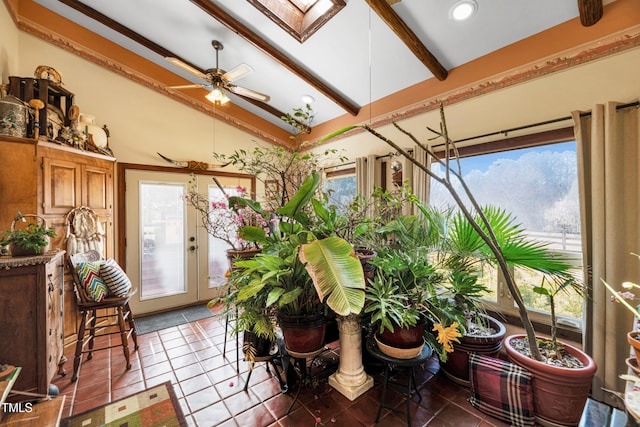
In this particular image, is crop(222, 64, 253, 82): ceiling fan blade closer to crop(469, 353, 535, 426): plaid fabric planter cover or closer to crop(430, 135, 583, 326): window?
crop(430, 135, 583, 326): window

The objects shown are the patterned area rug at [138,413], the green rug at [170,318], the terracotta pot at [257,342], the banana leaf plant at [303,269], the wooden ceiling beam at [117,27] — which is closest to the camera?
the banana leaf plant at [303,269]

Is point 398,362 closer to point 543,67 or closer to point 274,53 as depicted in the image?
point 543,67

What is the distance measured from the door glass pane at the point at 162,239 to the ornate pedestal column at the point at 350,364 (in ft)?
9.35

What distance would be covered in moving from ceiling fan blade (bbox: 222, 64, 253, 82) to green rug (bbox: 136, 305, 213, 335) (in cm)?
291

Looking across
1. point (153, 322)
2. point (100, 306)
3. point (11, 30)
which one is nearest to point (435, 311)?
point (100, 306)

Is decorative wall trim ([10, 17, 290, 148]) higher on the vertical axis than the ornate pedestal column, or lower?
higher

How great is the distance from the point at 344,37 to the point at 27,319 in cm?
341

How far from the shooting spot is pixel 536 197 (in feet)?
7.52

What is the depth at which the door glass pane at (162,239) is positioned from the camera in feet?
11.5

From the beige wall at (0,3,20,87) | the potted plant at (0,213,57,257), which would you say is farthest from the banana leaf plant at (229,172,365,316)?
the beige wall at (0,3,20,87)

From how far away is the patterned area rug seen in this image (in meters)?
1.63

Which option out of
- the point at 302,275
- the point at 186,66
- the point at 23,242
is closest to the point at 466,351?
the point at 302,275

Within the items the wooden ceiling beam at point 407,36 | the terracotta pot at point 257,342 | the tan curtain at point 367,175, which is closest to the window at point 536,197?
the wooden ceiling beam at point 407,36

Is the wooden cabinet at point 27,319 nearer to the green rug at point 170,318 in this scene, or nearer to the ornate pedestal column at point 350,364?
the green rug at point 170,318
